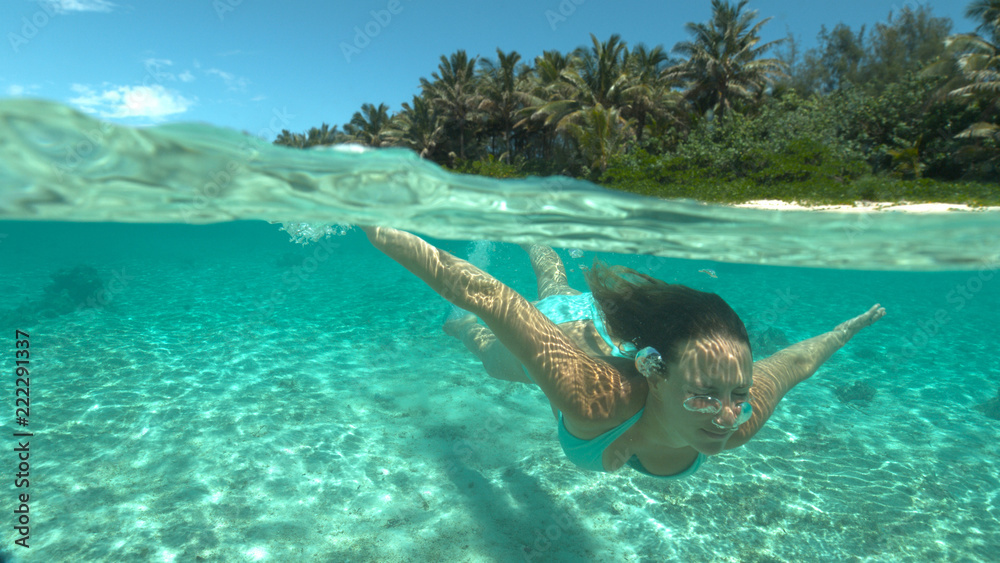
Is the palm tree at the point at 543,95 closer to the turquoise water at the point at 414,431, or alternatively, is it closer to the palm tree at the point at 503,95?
the palm tree at the point at 503,95

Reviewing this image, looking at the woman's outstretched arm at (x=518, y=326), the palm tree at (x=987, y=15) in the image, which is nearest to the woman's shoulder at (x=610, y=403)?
the woman's outstretched arm at (x=518, y=326)

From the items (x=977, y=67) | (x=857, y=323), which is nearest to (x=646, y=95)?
(x=977, y=67)

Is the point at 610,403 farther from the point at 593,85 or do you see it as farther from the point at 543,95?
the point at 543,95

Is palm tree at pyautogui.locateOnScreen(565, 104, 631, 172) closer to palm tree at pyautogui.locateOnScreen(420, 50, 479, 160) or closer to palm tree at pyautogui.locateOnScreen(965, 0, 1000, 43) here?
palm tree at pyautogui.locateOnScreen(420, 50, 479, 160)

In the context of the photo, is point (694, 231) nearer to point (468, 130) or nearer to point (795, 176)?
point (795, 176)

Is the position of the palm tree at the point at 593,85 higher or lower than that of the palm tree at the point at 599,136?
higher

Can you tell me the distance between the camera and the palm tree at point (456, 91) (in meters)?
46.5

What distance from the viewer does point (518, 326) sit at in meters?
3.30

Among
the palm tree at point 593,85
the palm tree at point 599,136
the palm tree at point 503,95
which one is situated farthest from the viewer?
the palm tree at point 503,95

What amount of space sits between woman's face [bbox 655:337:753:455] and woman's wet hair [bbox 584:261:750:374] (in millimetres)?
67

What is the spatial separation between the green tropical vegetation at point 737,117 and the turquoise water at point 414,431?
8.88 metres

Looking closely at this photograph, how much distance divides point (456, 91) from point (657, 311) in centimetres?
4724

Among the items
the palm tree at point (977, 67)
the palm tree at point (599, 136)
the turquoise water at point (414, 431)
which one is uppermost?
the palm tree at point (977, 67)

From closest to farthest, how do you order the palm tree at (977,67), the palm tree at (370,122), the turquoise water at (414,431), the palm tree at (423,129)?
1. the turquoise water at (414,431)
2. the palm tree at (977,67)
3. the palm tree at (423,129)
4. the palm tree at (370,122)
